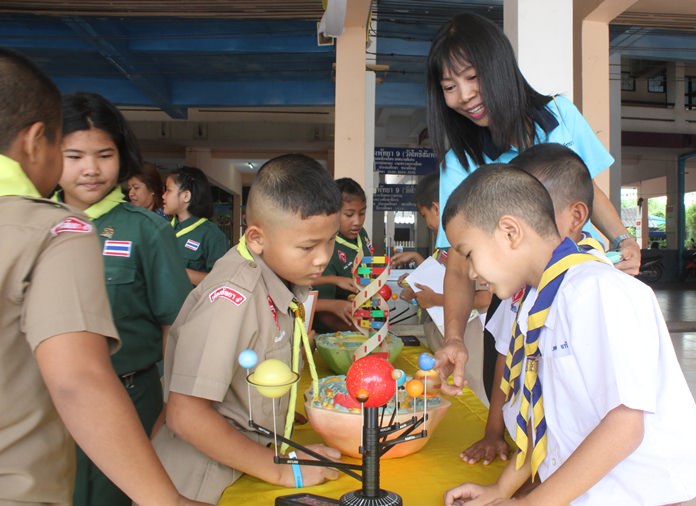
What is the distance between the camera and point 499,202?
3.58 ft

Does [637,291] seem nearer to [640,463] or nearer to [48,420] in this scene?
[640,463]

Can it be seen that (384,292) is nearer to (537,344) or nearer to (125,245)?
(125,245)

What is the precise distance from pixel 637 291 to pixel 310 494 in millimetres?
624

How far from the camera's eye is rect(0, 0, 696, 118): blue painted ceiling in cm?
619

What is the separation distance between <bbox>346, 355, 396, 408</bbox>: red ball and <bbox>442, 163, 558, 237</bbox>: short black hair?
0.34 m

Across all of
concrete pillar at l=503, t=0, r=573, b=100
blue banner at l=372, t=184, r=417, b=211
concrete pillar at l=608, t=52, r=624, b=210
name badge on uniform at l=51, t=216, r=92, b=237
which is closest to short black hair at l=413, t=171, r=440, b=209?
concrete pillar at l=503, t=0, r=573, b=100

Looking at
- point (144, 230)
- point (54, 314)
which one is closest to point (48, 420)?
point (54, 314)

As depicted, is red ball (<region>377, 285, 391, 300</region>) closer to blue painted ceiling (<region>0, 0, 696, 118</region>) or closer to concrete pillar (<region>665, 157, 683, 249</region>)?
blue painted ceiling (<region>0, 0, 696, 118</region>)

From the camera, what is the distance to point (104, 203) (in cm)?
173

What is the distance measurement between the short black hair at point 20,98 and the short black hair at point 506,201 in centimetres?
71

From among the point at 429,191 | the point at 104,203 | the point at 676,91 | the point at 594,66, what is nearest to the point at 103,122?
the point at 104,203

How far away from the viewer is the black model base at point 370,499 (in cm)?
94

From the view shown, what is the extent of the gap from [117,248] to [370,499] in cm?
107

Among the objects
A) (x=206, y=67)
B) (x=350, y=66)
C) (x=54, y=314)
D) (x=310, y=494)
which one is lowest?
(x=310, y=494)
